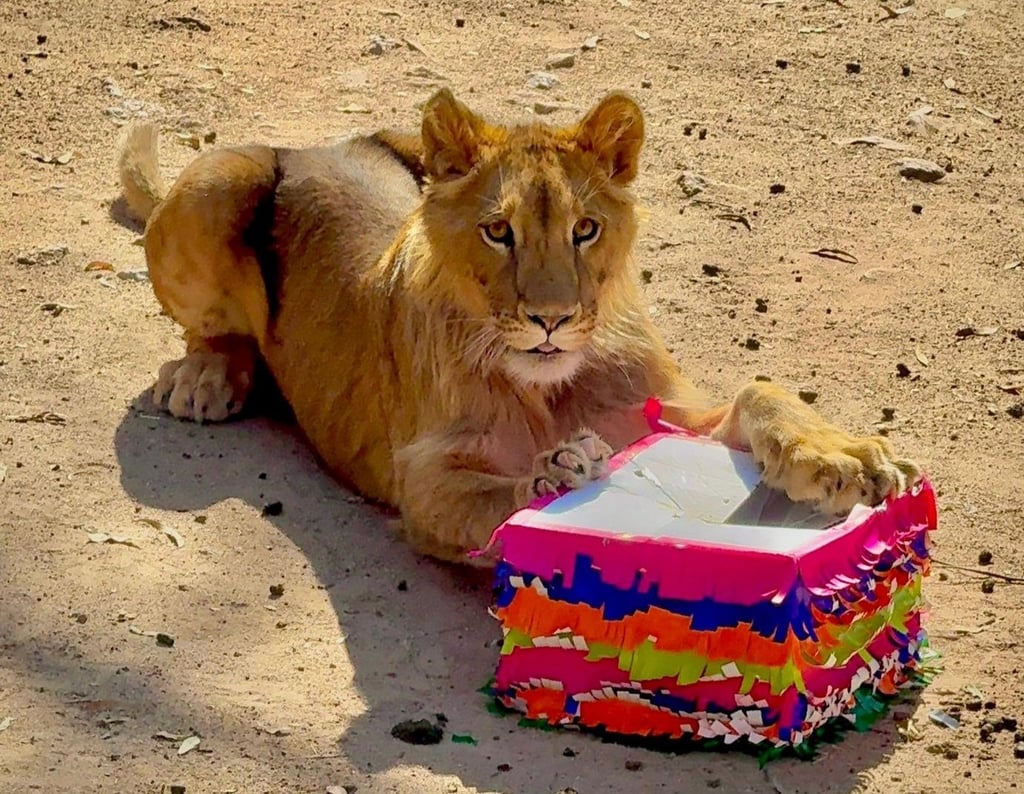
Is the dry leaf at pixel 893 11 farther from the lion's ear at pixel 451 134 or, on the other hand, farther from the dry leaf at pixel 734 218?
the lion's ear at pixel 451 134

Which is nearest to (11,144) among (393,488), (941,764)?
(393,488)

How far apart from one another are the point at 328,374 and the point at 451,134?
1.25 metres

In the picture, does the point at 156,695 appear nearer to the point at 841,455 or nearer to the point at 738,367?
the point at 841,455

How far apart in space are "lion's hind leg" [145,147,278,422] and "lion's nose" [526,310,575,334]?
1878 millimetres

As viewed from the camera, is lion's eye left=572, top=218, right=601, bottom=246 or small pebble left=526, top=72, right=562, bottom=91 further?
small pebble left=526, top=72, right=562, bottom=91

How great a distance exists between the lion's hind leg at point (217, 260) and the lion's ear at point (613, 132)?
1.72 m

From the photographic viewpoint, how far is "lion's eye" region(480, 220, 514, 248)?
5.48m

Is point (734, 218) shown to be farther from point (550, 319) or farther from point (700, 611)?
point (700, 611)

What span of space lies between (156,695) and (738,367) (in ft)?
9.11

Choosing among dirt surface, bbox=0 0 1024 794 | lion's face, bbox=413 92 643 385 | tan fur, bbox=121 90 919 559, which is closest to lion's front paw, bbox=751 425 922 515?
tan fur, bbox=121 90 919 559

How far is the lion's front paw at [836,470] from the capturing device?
194 inches

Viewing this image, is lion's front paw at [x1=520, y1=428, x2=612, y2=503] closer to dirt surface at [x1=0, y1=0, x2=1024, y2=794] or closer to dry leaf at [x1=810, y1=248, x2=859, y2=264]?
dirt surface at [x1=0, y1=0, x2=1024, y2=794]

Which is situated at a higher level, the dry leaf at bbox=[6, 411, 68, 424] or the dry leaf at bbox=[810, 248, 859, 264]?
the dry leaf at bbox=[810, 248, 859, 264]

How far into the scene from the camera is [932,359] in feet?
23.3
